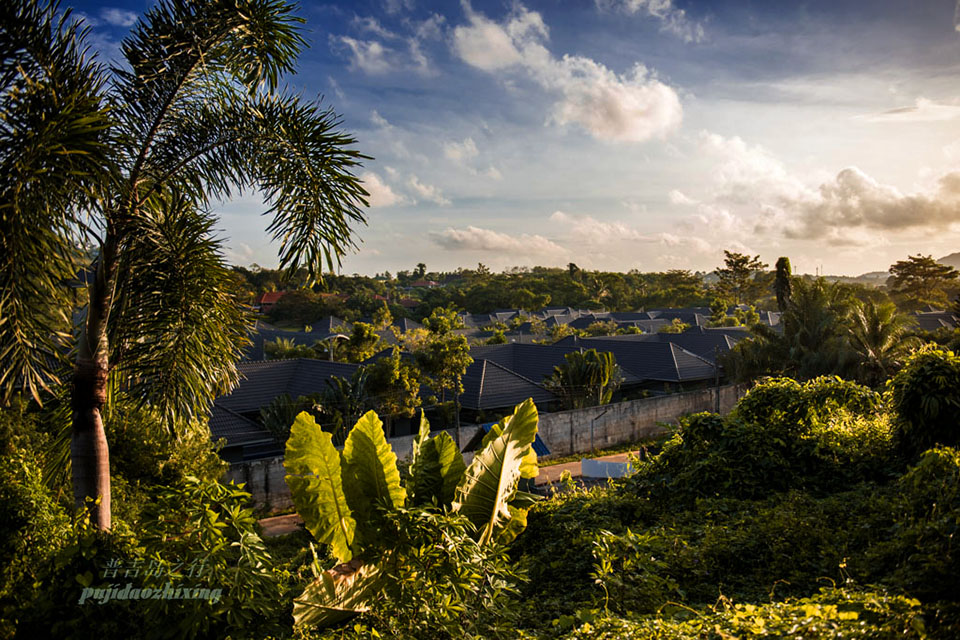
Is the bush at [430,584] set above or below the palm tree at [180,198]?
below

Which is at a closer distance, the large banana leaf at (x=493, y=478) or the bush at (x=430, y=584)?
the bush at (x=430, y=584)

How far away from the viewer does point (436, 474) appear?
209 inches

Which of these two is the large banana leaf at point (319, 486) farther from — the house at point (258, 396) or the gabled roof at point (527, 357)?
the gabled roof at point (527, 357)

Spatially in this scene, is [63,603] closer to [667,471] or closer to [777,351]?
[667,471]

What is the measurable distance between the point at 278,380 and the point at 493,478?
21.1 metres

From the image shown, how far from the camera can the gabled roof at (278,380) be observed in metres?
22.5

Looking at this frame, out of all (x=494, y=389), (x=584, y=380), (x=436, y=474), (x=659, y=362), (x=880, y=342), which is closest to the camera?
(x=436, y=474)

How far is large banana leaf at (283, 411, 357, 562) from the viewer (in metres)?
4.47

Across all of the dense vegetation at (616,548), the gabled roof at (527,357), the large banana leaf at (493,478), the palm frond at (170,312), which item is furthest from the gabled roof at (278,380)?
the large banana leaf at (493,478)

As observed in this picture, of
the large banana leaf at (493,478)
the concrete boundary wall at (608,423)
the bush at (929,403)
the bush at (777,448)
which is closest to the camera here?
the large banana leaf at (493,478)

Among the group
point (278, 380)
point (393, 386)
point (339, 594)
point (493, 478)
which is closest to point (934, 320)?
point (393, 386)

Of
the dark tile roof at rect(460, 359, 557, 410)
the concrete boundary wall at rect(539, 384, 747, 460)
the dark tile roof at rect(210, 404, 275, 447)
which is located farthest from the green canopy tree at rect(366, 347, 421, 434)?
the concrete boundary wall at rect(539, 384, 747, 460)

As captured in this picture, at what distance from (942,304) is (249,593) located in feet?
292

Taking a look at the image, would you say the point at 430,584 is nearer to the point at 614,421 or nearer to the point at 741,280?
the point at 614,421
